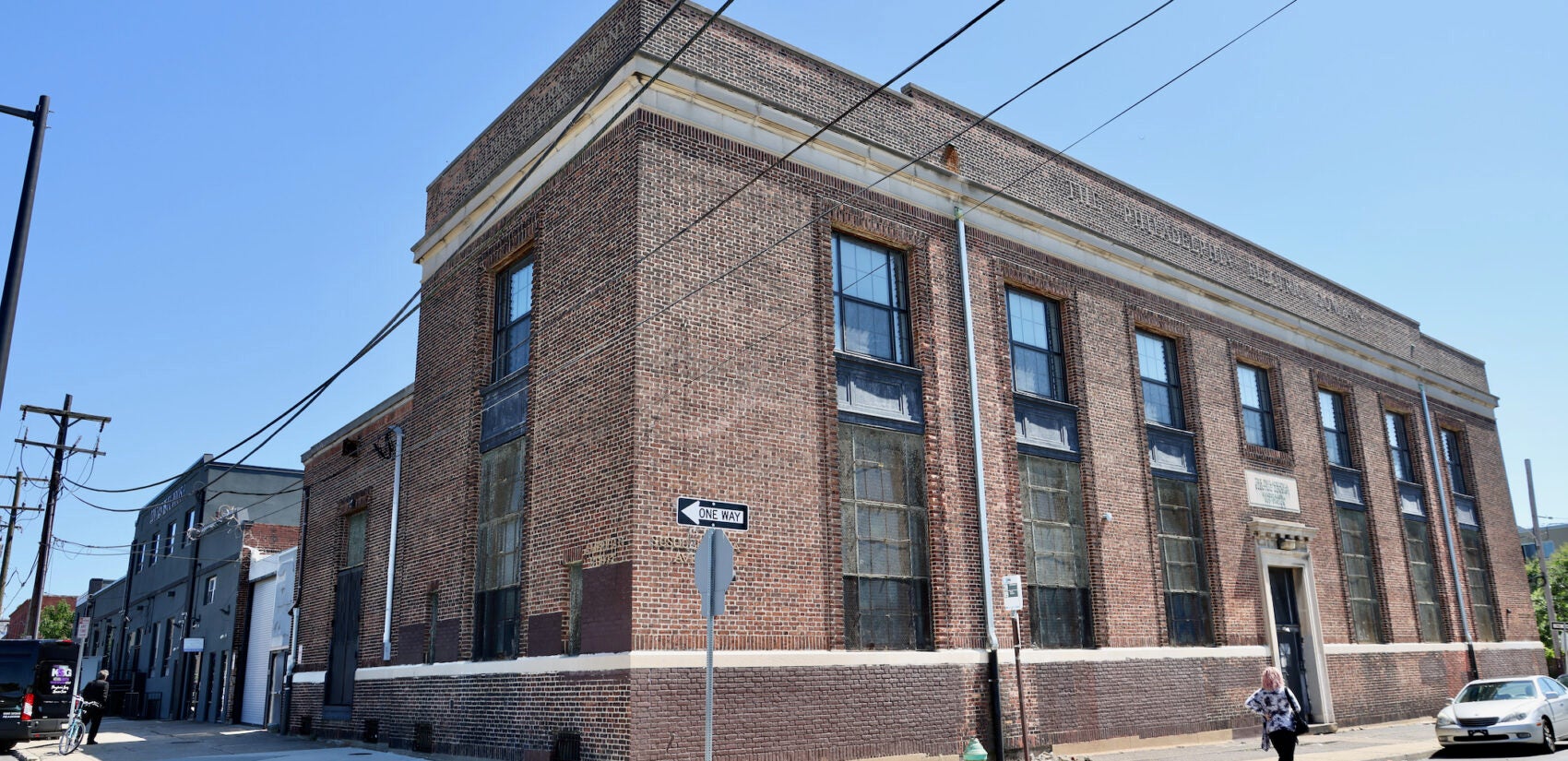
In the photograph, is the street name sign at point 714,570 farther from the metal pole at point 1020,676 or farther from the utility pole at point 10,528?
the utility pole at point 10,528

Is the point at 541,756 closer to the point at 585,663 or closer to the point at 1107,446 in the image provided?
the point at 585,663

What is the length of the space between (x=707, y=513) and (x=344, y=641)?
1456 cm

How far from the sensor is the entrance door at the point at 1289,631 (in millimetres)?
22094

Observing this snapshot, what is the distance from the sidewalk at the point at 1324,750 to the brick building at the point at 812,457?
52 cm

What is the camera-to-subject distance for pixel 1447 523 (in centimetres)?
2855

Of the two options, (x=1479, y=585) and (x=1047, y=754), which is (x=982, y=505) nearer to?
(x=1047, y=754)

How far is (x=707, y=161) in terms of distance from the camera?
15.2 m

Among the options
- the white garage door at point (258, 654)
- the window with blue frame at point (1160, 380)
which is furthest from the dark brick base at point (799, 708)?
the white garage door at point (258, 654)

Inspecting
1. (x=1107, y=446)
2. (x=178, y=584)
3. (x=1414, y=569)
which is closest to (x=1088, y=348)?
(x=1107, y=446)

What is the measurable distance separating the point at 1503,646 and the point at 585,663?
27337 millimetres

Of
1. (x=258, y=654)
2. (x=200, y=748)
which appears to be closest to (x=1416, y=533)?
(x=200, y=748)

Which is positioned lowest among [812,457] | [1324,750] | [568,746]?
[1324,750]

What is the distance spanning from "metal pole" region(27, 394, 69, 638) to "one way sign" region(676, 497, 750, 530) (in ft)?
90.3

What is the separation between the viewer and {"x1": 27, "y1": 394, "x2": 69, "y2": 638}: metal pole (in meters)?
30.2
